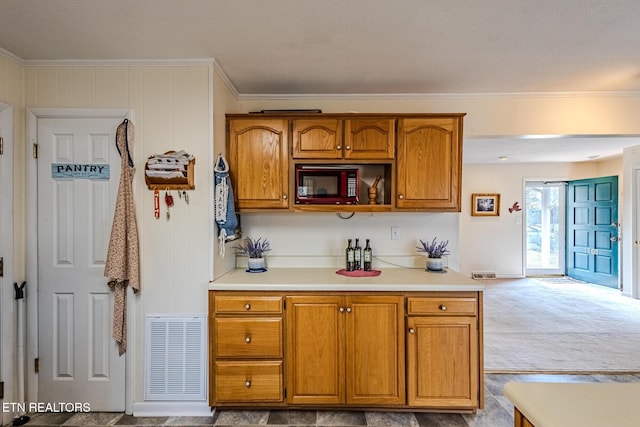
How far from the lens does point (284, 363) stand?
221cm

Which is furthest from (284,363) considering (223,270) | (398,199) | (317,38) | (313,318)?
(317,38)

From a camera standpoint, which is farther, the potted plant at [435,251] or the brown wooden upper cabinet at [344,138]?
the potted plant at [435,251]

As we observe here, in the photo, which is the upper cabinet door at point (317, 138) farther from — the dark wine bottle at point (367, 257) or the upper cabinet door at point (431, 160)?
the dark wine bottle at point (367, 257)

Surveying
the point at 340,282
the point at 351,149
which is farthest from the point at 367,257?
the point at 351,149

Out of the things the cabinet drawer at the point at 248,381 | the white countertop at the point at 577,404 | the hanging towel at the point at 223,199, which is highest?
the hanging towel at the point at 223,199


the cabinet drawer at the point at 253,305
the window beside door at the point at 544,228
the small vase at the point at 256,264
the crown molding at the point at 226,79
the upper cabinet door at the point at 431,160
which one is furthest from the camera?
the window beside door at the point at 544,228

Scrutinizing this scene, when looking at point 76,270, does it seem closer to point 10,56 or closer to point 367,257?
point 10,56

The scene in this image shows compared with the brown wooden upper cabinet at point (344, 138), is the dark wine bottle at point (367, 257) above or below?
below

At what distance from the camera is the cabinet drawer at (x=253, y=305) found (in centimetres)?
221

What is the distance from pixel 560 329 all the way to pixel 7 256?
17.7 ft

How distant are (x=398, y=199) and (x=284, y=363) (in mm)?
1440

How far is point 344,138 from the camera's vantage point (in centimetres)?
251

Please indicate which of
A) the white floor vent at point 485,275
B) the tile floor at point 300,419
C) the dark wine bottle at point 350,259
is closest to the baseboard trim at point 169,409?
the tile floor at point 300,419

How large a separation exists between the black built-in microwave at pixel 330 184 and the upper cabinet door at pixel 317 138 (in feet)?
0.34
